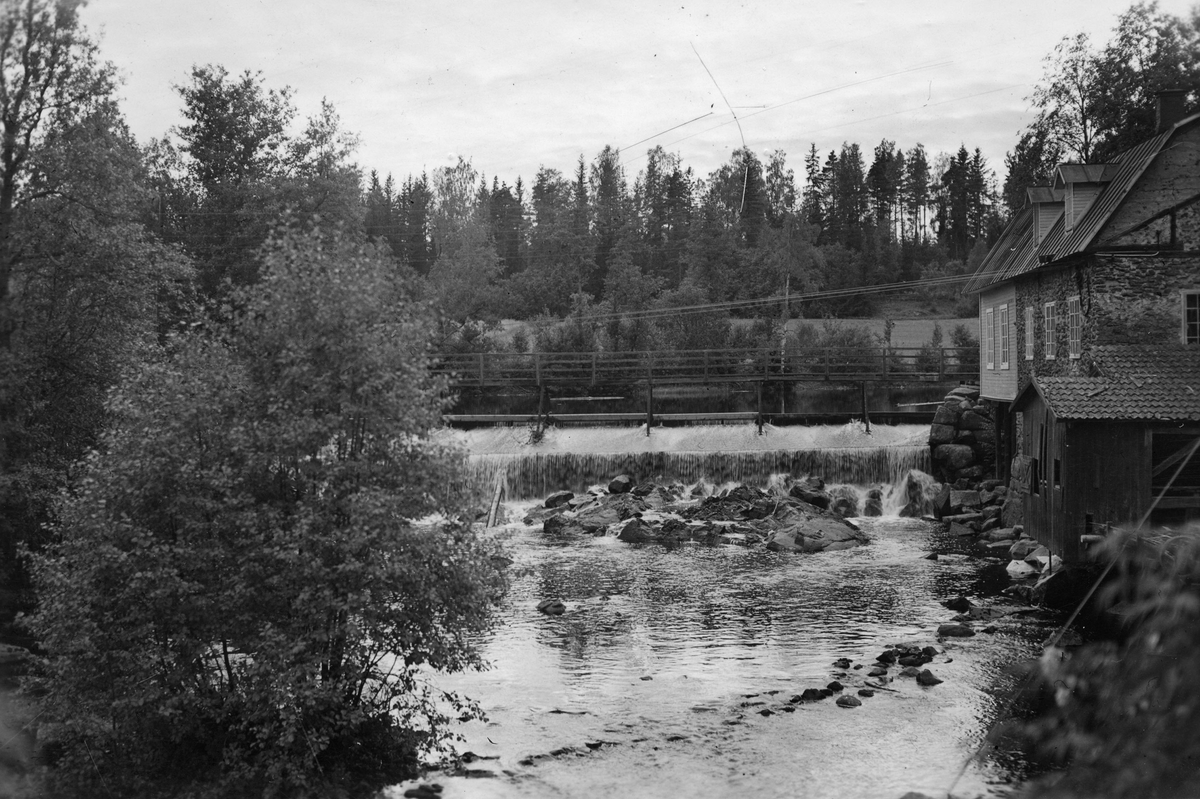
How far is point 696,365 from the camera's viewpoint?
48031 millimetres

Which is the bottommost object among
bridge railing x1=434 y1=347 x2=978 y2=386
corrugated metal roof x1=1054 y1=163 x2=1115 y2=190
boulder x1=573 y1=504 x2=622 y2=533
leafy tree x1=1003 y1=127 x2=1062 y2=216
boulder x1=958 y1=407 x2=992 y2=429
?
boulder x1=573 y1=504 x2=622 y2=533

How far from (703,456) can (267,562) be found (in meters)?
25.5

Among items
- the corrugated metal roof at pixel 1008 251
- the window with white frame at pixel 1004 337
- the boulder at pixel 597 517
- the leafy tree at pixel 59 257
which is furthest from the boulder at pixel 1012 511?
the leafy tree at pixel 59 257

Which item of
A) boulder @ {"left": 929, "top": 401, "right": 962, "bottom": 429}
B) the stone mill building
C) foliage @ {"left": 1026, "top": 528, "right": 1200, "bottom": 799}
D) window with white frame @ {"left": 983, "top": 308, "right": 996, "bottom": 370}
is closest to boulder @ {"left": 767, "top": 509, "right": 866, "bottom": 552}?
the stone mill building

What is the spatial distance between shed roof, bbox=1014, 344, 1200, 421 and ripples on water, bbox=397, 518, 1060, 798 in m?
4.33

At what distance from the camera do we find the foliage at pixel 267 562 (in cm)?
1140

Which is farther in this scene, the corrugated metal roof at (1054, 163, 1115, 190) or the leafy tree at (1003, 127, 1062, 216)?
the leafy tree at (1003, 127, 1062, 216)

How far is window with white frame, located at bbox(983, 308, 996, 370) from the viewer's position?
32.8 m

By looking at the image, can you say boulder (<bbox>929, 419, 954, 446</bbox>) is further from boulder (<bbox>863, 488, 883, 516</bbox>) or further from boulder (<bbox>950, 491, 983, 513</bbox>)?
boulder (<bbox>950, 491, 983, 513</bbox>)

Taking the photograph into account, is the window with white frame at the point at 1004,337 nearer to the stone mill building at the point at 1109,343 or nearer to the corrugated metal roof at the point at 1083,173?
the stone mill building at the point at 1109,343

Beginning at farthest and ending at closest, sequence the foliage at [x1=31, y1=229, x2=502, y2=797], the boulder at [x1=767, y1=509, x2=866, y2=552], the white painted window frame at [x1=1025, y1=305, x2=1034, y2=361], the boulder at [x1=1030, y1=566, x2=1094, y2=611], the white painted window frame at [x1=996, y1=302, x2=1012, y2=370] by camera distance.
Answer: the white painted window frame at [x1=996, y1=302, x2=1012, y2=370], the white painted window frame at [x1=1025, y1=305, x2=1034, y2=361], the boulder at [x1=767, y1=509, x2=866, y2=552], the boulder at [x1=1030, y1=566, x2=1094, y2=611], the foliage at [x1=31, y1=229, x2=502, y2=797]

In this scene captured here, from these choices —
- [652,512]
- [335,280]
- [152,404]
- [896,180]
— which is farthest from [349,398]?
[896,180]

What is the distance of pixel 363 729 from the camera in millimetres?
12531

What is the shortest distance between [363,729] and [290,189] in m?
33.1
